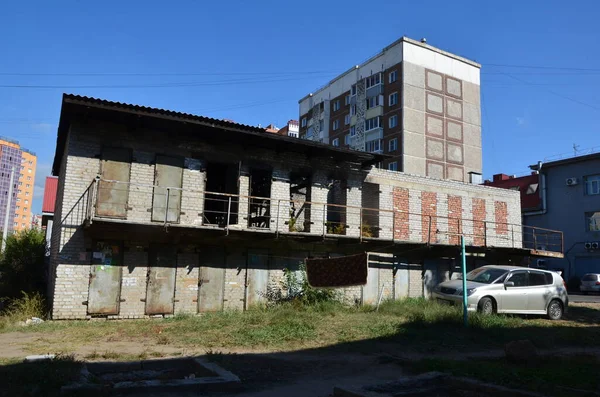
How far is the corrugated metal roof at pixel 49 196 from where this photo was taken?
86.4 ft

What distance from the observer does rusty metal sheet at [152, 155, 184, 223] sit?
14.5 metres

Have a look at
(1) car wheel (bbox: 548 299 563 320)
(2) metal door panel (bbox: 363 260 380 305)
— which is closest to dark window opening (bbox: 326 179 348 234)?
(2) metal door panel (bbox: 363 260 380 305)

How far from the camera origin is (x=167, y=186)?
48.3ft

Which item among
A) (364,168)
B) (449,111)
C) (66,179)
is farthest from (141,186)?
(449,111)

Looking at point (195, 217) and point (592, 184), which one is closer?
point (195, 217)

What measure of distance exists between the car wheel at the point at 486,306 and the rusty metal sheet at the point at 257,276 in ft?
22.7

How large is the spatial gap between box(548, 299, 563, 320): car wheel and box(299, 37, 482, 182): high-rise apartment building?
33166mm

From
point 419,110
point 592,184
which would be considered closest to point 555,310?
point 592,184

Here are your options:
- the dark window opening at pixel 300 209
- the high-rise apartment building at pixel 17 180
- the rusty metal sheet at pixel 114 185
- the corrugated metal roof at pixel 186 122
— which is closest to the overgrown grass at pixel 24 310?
the rusty metal sheet at pixel 114 185

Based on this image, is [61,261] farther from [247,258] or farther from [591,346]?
[591,346]

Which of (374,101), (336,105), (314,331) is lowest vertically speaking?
(314,331)

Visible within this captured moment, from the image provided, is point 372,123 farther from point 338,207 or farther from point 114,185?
point 114,185

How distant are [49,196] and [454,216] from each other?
892 inches

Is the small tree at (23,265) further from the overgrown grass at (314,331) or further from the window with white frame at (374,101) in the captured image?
Result: the window with white frame at (374,101)
